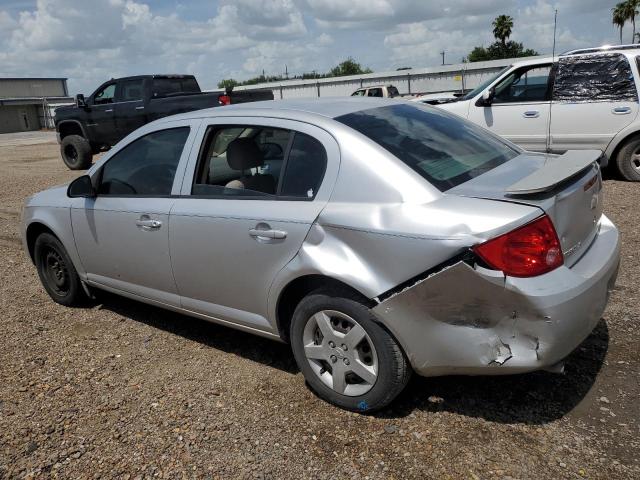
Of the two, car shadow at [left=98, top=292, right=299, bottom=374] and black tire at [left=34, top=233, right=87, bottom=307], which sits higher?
black tire at [left=34, top=233, right=87, bottom=307]

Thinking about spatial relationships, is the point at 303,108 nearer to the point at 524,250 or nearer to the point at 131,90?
the point at 524,250

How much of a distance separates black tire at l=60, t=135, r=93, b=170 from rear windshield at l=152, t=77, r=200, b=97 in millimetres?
2517

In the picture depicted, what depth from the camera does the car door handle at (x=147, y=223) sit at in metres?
3.69

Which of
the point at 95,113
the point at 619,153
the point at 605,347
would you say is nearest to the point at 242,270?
the point at 605,347

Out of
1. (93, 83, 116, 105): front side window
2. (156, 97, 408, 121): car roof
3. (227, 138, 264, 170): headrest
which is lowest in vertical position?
(227, 138, 264, 170): headrest

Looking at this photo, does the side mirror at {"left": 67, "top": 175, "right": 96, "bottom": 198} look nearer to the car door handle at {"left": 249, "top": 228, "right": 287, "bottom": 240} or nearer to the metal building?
the car door handle at {"left": 249, "top": 228, "right": 287, "bottom": 240}

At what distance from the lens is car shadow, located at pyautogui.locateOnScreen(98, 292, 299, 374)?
3.80 m

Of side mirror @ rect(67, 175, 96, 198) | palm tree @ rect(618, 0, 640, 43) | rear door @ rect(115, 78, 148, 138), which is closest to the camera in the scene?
side mirror @ rect(67, 175, 96, 198)

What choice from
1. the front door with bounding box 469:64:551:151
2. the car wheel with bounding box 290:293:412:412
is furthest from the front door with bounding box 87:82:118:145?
the car wheel with bounding box 290:293:412:412

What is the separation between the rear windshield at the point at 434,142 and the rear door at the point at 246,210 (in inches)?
12.1

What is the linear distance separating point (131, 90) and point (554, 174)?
465 inches

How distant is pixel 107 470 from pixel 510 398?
2.08 metres

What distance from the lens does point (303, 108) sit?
3395 millimetres

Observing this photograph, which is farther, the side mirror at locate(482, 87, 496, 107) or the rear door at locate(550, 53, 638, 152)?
the side mirror at locate(482, 87, 496, 107)
